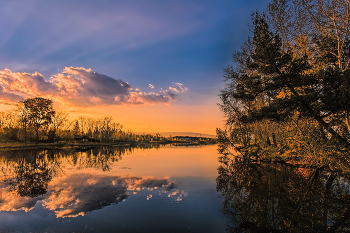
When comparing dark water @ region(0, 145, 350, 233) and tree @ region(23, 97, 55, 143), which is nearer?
dark water @ region(0, 145, 350, 233)

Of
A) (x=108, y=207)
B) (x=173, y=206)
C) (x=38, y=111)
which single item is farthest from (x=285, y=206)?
(x=38, y=111)

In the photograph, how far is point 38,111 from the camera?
60438 mm

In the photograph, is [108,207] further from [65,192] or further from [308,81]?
[308,81]

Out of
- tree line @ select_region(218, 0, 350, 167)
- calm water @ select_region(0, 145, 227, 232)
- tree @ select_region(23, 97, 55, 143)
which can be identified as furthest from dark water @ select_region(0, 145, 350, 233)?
tree @ select_region(23, 97, 55, 143)

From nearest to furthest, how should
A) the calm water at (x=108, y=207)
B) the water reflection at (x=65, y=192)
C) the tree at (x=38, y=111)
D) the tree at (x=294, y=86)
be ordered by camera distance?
the calm water at (x=108, y=207) < the water reflection at (x=65, y=192) < the tree at (x=294, y=86) < the tree at (x=38, y=111)

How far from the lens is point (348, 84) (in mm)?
11656

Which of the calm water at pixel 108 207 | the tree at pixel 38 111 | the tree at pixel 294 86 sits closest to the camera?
the calm water at pixel 108 207

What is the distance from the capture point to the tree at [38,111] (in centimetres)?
5886

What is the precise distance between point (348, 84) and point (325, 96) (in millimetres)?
1349

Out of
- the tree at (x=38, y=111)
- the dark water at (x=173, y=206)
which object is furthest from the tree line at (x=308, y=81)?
the tree at (x=38, y=111)

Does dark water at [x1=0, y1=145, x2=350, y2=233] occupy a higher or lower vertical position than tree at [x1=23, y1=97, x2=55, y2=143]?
lower

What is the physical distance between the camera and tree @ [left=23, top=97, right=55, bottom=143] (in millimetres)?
58862

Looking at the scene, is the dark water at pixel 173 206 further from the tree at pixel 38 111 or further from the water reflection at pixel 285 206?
the tree at pixel 38 111

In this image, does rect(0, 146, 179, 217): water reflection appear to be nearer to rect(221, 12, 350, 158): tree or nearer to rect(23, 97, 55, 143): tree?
rect(221, 12, 350, 158): tree
